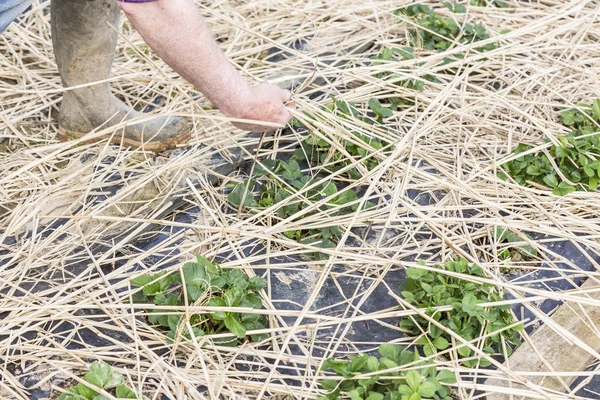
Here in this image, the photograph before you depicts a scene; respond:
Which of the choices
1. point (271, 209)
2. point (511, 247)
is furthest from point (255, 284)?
point (511, 247)

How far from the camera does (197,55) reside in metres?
1.51

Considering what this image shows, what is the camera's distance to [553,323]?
65.6 inches

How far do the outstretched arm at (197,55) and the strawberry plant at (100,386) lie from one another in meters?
0.62

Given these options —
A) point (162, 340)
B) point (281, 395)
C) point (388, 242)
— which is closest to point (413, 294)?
point (388, 242)

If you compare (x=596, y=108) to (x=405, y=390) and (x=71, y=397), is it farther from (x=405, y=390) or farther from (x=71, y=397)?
(x=71, y=397)

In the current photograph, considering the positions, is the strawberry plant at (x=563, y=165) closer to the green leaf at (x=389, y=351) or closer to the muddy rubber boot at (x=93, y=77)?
the green leaf at (x=389, y=351)

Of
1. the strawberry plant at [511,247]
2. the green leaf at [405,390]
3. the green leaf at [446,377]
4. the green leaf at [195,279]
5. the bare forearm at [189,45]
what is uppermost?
the bare forearm at [189,45]

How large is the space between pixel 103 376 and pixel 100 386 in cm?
2

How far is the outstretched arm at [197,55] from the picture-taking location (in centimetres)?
142

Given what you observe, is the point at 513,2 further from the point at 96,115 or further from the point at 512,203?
the point at 96,115

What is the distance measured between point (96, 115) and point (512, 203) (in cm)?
124

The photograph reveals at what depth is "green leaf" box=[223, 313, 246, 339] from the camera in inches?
62.3

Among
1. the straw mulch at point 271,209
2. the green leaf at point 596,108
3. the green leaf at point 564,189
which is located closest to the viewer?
the straw mulch at point 271,209

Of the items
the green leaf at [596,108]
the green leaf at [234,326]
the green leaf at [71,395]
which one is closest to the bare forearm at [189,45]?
the green leaf at [234,326]
